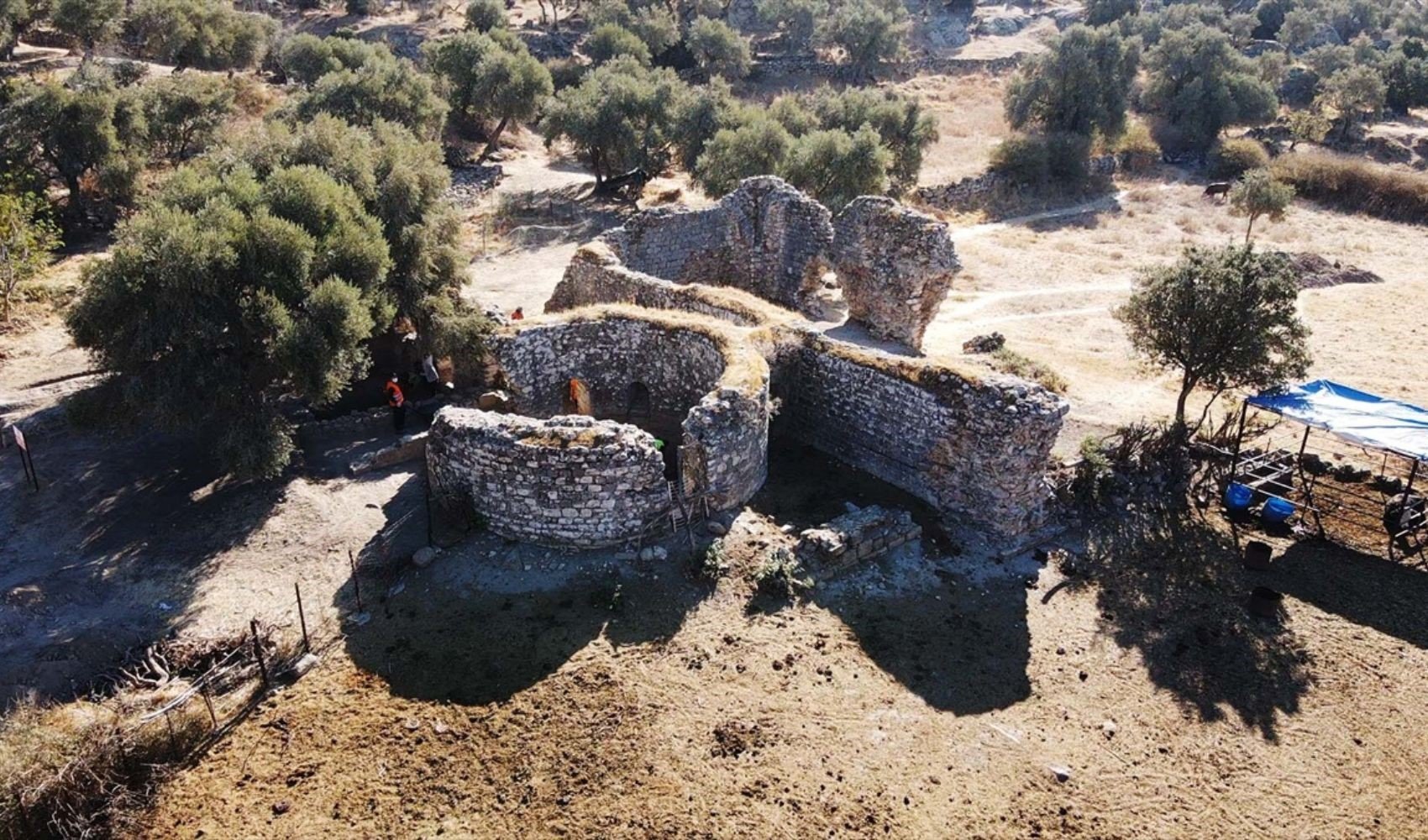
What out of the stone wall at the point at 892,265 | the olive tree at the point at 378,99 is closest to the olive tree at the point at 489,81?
the olive tree at the point at 378,99

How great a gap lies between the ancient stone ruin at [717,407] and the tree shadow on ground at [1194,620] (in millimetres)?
1983

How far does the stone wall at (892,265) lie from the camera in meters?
22.9

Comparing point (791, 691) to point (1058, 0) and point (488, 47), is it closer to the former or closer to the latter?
point (488, 47)

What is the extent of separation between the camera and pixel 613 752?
40.8 feet

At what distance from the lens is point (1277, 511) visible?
18.1m

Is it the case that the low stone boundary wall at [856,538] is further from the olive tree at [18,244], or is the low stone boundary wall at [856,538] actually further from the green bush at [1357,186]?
the green bush at [1357,186]

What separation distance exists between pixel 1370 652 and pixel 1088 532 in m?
4.70

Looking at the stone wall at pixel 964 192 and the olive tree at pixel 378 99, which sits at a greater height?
the olive tree at pixel 378 99

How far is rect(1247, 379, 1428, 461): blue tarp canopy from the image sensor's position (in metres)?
17.8

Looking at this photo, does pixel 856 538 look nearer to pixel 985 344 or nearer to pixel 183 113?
pixel 985 344

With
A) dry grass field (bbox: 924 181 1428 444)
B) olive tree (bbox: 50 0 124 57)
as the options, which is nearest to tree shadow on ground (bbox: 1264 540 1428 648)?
dry grass field (bbox: 924 181 1428 444)

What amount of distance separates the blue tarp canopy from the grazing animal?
34496mm

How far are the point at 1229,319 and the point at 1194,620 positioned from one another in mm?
7421

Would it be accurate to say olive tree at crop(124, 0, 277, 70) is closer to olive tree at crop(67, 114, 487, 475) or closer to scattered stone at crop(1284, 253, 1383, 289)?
olive tree at crop(67, 114, 487, 475)
